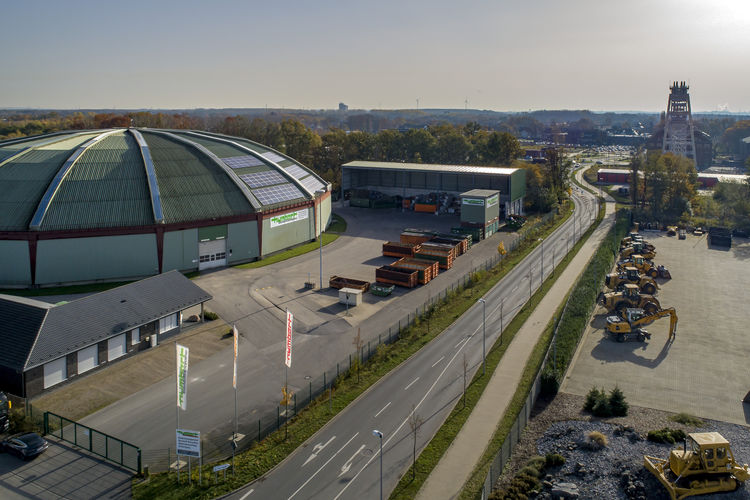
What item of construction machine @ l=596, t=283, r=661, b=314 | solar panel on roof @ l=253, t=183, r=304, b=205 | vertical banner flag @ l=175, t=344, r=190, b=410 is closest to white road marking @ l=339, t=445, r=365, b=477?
vertical banner flag @ l=175, t=344, r=190, b=410

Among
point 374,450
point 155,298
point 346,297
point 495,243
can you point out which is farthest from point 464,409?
point 495,243

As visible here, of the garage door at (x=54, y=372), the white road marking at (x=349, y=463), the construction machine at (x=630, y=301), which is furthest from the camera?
the construction machine at (x=630, y=301)

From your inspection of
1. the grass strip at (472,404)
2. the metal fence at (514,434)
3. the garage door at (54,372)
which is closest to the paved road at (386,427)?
→ the grass strip at (472,404)

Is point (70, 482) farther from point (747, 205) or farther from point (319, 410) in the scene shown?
point (747, 205)

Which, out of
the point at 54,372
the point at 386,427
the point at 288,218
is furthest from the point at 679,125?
the point at 54,372

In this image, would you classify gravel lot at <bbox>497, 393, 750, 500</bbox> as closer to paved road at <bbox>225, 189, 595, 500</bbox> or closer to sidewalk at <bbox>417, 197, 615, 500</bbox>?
sidewalk at <bbox>417, 197, 615, 500</bbox>

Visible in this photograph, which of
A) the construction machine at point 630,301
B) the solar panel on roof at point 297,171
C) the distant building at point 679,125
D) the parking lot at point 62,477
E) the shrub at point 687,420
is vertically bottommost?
the parking lot at point 62,477

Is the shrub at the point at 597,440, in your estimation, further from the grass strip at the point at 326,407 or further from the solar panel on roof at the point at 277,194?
the solar panel on roof at the point at 277,194
